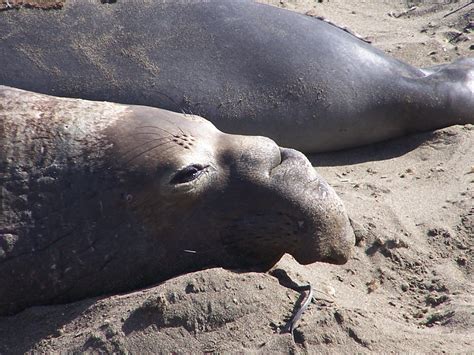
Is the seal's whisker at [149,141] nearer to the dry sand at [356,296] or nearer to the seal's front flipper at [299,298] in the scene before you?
the dry sand at [356,296]

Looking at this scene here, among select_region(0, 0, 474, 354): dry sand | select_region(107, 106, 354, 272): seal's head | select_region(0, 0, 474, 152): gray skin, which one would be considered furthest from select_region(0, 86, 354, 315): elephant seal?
select_region(0, 0, 474, 152): gray skin

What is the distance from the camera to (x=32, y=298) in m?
3.20

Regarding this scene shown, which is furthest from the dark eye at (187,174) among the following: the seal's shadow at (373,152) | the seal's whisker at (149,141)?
the seal's shadow at (373,152)

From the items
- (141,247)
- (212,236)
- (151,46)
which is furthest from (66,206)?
(151,46)

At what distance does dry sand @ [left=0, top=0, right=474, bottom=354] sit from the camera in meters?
3.00

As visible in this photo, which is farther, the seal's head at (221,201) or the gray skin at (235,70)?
the gray skin at (235,70)

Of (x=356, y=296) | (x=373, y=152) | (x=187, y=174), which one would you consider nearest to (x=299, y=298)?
(x=356, y=296)

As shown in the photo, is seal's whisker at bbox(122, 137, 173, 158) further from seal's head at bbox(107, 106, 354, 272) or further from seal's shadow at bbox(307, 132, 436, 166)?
seal's shadow at bbox(307, 132, 436, 166)

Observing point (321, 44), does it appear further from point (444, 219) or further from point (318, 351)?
point (318, 351)

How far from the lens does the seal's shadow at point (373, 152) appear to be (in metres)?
5.40

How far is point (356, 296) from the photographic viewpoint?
3584 mm

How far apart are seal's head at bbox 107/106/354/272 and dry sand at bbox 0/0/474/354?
6.1 inches

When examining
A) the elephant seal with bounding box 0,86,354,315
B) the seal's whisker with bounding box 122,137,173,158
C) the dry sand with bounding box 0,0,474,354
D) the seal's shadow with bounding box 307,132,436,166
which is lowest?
the seal's shadow with bounding box 307,132,436,166

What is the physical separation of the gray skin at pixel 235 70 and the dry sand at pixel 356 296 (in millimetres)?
287
